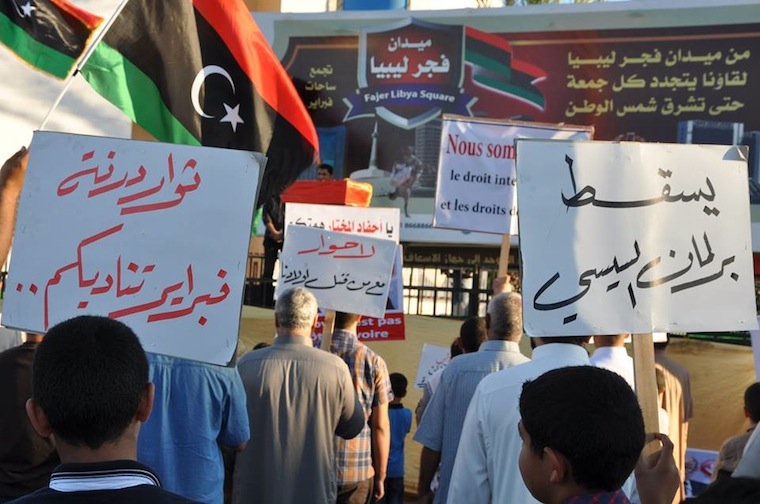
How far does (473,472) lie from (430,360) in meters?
5.84

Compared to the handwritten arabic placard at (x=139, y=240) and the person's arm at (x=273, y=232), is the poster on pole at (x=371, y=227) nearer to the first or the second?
the handwritten arabic placard at (x=139, y=240)

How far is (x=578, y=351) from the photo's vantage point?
11.9 feet

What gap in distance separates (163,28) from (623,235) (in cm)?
286

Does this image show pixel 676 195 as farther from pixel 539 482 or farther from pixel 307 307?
pixel 307 307

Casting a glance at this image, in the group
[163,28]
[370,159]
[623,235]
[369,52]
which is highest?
[369,52]

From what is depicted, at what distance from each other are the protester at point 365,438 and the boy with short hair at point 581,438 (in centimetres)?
310

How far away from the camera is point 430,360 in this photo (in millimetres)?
9344

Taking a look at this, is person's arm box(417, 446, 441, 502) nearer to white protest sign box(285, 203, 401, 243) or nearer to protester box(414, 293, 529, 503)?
protester box(414, 293, 529, 503)

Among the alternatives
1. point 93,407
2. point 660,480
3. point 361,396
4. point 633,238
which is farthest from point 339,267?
point 93,407

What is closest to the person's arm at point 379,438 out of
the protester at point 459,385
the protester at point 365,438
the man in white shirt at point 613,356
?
the protester at point 365,438

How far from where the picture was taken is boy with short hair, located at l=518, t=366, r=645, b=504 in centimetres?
220

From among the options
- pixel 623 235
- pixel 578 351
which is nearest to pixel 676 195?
pixel 623 235

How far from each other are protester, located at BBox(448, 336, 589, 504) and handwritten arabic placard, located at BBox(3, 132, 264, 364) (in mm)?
857

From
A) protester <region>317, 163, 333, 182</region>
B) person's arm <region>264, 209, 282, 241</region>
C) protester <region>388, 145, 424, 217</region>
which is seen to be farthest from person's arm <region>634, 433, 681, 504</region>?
protester <region>388, 145, 424, 217</region>
